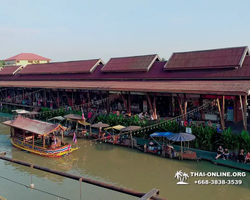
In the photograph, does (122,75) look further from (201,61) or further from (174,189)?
(174,189)

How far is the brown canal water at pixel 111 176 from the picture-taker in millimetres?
10602

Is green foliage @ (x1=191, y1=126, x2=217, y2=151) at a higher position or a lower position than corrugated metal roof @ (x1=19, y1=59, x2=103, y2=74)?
lower

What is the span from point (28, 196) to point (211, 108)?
13.7 meters

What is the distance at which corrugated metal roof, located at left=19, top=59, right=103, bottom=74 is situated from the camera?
98.1 feet

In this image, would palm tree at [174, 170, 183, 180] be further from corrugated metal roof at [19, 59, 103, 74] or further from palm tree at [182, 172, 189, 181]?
corrugated metal roof at [19, 59, 103, 74]

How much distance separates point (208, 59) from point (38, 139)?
15.0 meters

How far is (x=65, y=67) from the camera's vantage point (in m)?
32.8

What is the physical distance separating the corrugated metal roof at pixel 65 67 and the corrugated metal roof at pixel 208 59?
10.4 meters

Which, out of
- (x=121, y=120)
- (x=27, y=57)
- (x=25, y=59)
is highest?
(x=27, y=57)

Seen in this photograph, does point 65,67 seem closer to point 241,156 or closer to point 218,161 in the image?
point 218,161

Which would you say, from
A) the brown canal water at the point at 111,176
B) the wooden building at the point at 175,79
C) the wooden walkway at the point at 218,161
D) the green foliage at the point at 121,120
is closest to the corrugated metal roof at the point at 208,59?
the wooden building at the point at 175,79

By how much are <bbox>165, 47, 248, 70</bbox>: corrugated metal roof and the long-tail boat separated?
11.7 meters

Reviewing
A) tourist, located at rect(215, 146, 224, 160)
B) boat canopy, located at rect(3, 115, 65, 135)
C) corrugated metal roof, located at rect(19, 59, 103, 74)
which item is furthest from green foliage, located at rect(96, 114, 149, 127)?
corrugated metal roof, located at rect(19, 59, 103, 74)

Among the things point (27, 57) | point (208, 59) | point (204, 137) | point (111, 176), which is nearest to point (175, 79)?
point (208, 59)
